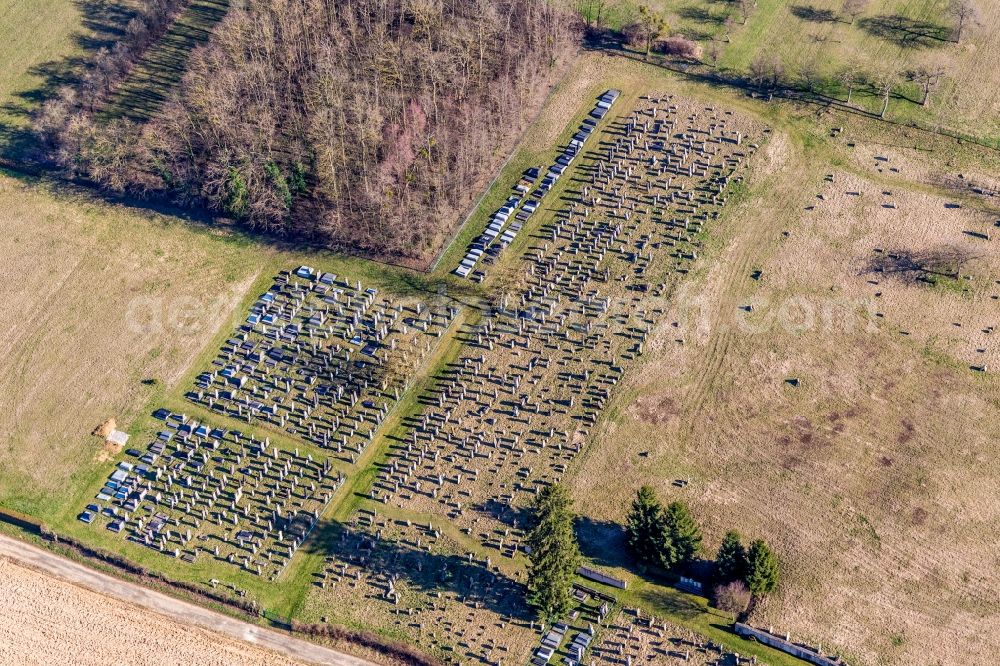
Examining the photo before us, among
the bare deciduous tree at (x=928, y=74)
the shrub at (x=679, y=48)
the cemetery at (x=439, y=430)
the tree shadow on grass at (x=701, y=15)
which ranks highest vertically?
the bare deciduous tree at (x=928, y=74)

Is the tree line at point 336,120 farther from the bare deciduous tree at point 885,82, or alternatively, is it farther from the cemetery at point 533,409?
the bare deciduous tree at point 885,82

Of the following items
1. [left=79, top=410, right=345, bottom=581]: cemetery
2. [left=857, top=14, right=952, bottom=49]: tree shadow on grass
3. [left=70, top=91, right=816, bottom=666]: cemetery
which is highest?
[left=857, top=14, right=952, bottom=49]: tree shadow on grass

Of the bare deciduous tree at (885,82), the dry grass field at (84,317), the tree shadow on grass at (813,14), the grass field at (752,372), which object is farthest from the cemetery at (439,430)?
the tree shadow on grass at (813,14)

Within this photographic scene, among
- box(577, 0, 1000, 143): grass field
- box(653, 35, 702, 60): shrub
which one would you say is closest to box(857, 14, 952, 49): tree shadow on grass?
box(577, 0, 1000, 143): grass field

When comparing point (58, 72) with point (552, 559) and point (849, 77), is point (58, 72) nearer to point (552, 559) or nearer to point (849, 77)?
point (552, 559)

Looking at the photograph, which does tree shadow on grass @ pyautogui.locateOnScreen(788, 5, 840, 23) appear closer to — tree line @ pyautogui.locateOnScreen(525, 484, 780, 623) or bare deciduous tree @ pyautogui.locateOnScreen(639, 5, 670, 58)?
bare deciduous tree @ pyautogui.locateOnScreen(639, 5, 670, 58)
